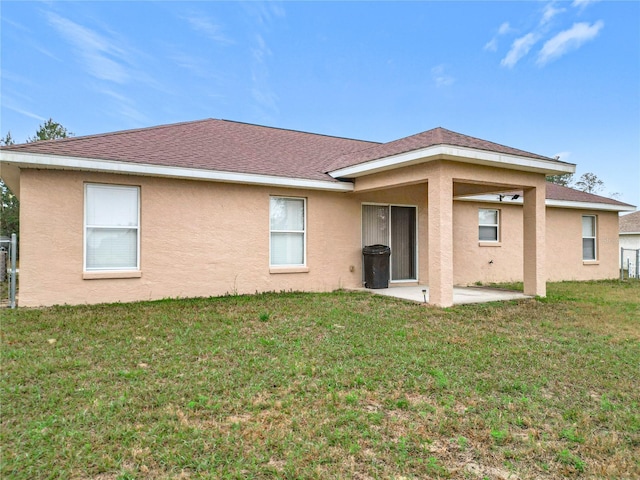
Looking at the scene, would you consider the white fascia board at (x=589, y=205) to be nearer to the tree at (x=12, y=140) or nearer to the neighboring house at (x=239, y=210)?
the neighboring house at (x=239, y=210)

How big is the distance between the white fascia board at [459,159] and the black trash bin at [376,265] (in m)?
2.19

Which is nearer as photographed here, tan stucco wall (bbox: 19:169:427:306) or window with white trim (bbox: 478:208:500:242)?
tan stucco wall (bbox: 19:169:427:306)

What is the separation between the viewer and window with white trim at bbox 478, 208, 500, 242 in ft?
44.3

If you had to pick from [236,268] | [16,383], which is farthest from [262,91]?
[16,383]

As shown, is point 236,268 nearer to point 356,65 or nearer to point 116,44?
point 116,44

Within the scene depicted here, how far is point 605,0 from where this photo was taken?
38.7 feet

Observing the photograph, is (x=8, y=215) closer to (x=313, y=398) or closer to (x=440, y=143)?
(x=440, y=143)

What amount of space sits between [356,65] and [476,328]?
1591cm

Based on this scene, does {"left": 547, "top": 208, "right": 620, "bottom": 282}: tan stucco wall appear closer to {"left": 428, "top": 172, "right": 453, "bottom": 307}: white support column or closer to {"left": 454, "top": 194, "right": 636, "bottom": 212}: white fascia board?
{"left": 454, "top": 194, "right": 636, "bottom": 212}: white fascia board

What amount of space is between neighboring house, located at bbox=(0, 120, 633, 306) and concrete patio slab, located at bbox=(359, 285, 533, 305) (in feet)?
1.94

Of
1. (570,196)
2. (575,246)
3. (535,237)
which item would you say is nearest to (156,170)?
(535,237)

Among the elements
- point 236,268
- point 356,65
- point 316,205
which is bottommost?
point 236,268

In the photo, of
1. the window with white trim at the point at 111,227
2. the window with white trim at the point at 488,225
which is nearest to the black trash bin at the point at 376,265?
the window with white trim at the point at 488,225

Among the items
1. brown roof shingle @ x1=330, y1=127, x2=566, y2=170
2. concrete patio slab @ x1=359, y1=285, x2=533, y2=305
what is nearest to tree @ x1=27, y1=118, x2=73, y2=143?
brown roof shingle @ x1=330, y1=127, x2=566, y2=170
